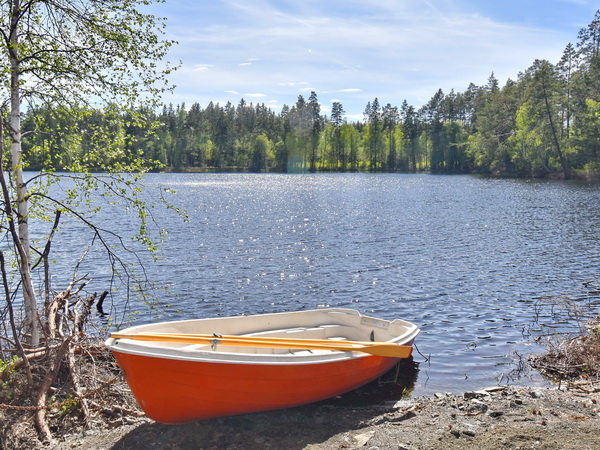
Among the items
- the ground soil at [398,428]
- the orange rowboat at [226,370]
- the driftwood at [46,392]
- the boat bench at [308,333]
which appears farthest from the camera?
the boat bench at [308,333]

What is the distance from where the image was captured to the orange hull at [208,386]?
8.12m

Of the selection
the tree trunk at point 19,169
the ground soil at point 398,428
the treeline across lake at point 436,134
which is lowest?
the ground soil at point 398,428

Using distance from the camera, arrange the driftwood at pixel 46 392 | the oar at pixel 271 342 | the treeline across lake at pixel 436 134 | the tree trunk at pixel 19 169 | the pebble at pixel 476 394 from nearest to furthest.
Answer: the driftwood at pixel 46 392
the tree trunk at pixel 19 169
the oar at pixel 271 342
the pebble at pixel 476 394
the treeline across lake at pixel 436 134

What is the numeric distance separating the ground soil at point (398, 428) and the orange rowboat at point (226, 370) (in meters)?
0.30

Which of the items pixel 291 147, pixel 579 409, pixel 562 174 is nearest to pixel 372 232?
pixel 579 409

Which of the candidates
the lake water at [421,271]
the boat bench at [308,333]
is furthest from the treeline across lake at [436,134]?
the boat bench at [308,333]

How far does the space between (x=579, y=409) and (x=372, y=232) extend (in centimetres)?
2660

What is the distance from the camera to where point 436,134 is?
5285 inches

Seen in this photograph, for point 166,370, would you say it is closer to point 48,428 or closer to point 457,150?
point 48,428

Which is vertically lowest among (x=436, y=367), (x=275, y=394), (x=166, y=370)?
(x=436, y=367)

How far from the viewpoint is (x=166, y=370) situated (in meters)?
8.11

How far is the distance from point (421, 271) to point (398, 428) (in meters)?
15.2

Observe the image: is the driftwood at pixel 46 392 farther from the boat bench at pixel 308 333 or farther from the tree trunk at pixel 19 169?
the boat bench at pixel 308 333

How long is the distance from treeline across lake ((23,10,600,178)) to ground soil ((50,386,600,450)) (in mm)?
55649
